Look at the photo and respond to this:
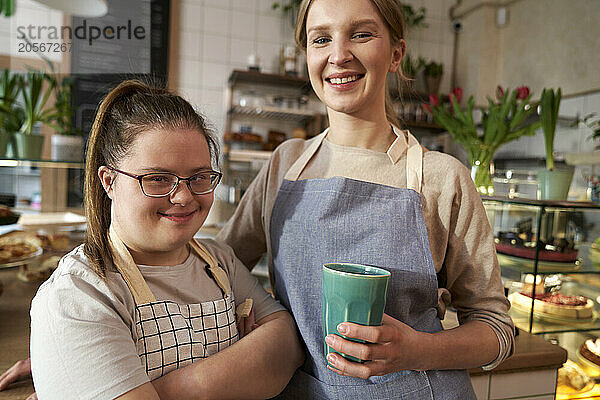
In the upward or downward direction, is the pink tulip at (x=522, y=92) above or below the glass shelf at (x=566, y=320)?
above

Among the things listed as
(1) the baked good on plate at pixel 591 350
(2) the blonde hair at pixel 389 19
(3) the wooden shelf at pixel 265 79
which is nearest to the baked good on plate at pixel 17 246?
(2) the blonde hair at pixel 389 19

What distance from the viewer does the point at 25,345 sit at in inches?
39.0

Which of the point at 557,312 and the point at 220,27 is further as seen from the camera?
the point at 220,27

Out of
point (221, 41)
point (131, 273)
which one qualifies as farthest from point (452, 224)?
point (221, 41)

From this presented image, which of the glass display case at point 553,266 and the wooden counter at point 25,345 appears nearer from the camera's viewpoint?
the wooden counter at point 25,345

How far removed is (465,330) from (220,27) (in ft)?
11.9

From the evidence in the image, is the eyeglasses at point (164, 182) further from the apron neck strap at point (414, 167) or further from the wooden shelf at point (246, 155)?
the wooden shelf at point (246, 155)

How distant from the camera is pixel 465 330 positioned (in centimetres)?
81

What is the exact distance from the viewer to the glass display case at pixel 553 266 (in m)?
1.44

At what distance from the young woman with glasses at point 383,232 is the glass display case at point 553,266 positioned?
2.26ft

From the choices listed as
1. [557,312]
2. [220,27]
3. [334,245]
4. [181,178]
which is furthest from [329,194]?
[220,27]

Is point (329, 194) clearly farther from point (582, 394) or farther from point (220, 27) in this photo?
point (220, 27)

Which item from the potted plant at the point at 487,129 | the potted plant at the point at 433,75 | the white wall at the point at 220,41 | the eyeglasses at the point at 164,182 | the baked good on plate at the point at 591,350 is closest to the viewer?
the eyeglasses at the point at 164,182

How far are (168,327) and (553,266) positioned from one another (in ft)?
4.12
